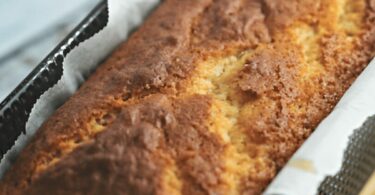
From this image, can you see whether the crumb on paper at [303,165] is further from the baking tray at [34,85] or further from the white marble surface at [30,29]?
the white marble surface at [30,29]

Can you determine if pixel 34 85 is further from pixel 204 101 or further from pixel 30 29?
pixel 30 29

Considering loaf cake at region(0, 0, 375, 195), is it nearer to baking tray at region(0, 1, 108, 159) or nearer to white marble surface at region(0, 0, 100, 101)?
baking tray at region(0, 1, 108, 159)

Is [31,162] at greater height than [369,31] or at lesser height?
greater

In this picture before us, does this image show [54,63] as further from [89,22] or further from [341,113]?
[341,113]

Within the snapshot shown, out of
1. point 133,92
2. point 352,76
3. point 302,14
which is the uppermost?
point 133,92

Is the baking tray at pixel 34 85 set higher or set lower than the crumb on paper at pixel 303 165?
higher

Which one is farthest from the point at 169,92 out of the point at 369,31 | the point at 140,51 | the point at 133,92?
the point at 369,31

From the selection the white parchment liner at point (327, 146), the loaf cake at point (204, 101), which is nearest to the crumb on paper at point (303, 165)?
the white parchment liner at point (327, 146)

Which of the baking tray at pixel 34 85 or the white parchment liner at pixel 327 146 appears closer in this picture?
the white parchment liner at pixel 327 146
